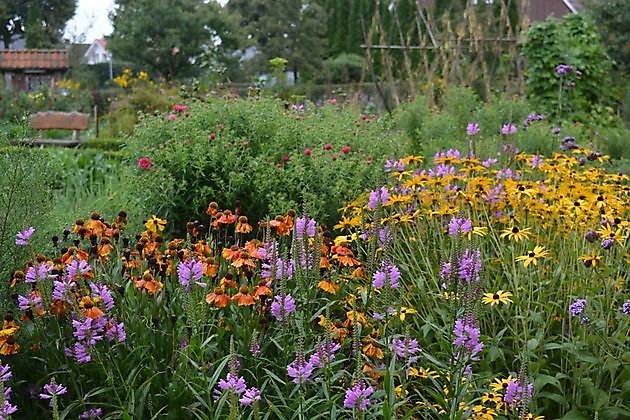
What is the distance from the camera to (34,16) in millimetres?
33406

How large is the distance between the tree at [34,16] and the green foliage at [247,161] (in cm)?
3055

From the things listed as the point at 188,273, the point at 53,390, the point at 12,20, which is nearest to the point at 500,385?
the point at 188,273

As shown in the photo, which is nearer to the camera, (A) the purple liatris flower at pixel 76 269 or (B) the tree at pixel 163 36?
(A) the purple liatris flower at pixel 76 269

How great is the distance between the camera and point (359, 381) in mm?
1683

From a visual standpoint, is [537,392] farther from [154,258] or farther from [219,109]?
[219,109]

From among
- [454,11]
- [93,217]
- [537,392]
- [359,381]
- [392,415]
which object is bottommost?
[537,392]

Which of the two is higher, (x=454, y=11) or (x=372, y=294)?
(x=454, y=11)

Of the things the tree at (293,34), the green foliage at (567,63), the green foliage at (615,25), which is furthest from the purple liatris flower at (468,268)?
the tree at (293,34)

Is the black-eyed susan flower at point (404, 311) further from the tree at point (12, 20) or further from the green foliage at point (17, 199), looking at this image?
the tree at point (12, 20)

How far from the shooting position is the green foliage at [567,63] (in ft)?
29.2

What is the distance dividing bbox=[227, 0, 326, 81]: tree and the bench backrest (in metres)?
16.6

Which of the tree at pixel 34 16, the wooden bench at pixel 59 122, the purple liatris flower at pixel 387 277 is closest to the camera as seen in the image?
the purple liatris flower at pixel 387 277

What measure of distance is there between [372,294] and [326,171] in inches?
86.3

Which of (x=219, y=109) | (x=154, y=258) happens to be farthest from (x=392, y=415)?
(x=219, y=109)
